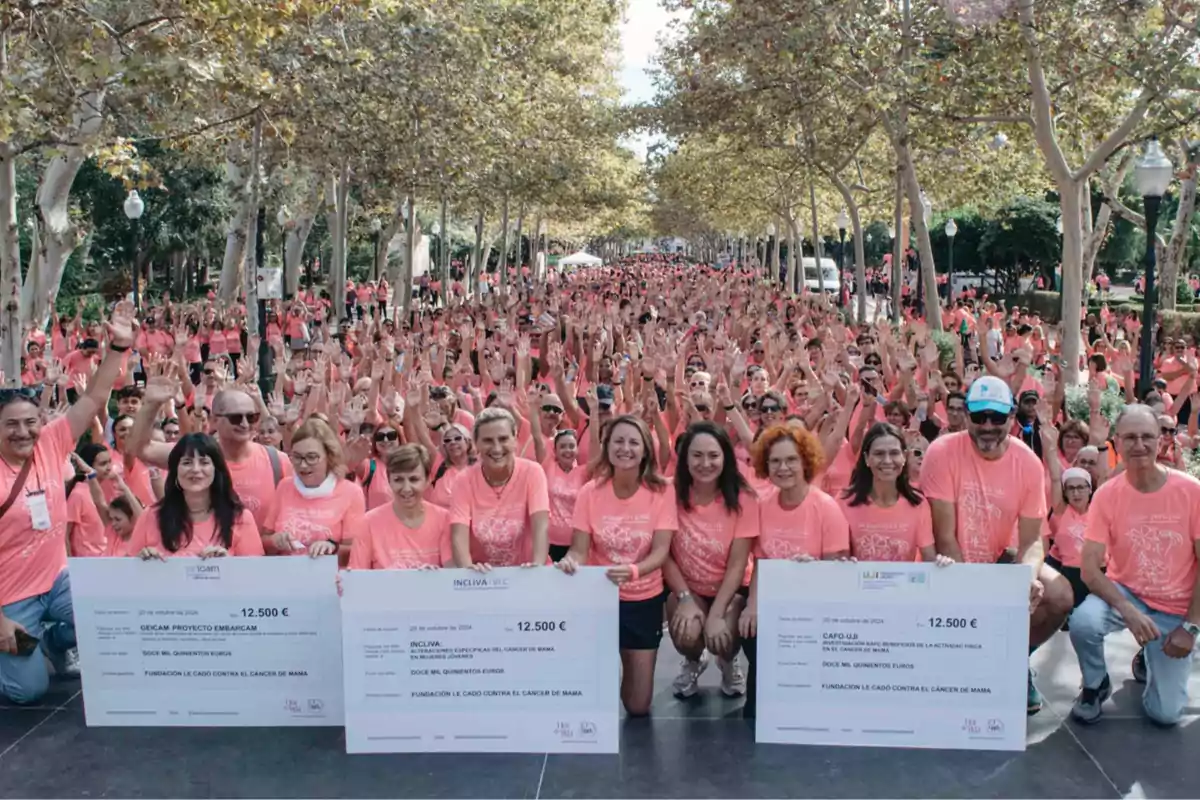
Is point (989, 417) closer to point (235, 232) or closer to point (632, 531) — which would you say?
point (632, 531)

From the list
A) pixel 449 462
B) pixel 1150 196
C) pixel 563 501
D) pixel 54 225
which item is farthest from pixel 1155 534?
pixel 54 225

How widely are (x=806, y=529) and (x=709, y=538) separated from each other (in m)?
0.51

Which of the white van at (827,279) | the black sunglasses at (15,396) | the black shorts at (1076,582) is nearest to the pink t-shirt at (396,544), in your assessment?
the black sunglasses at (15,396)

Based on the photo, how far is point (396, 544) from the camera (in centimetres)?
576

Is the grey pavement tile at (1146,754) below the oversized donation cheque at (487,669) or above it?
below

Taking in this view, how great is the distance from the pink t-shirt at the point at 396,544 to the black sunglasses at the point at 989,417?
2740 millimetres

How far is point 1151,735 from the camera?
218 inches

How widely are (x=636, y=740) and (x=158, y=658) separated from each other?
243cm

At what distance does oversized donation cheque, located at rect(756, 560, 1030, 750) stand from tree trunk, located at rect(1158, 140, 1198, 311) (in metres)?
13.3

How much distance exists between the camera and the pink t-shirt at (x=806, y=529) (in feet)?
18.4

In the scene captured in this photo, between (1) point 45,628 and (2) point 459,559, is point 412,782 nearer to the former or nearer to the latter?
(2) point 459,559

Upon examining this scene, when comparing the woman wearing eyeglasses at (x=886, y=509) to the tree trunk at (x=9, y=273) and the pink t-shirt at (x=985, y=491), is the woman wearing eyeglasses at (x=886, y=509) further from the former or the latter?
the tree trunk at (x=9, y=273)

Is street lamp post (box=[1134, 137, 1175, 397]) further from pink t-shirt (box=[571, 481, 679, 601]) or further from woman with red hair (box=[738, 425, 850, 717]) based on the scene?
pink t-shirt (box=[571, 481, 679, 601])

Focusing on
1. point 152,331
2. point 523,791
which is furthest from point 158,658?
point 152,331
